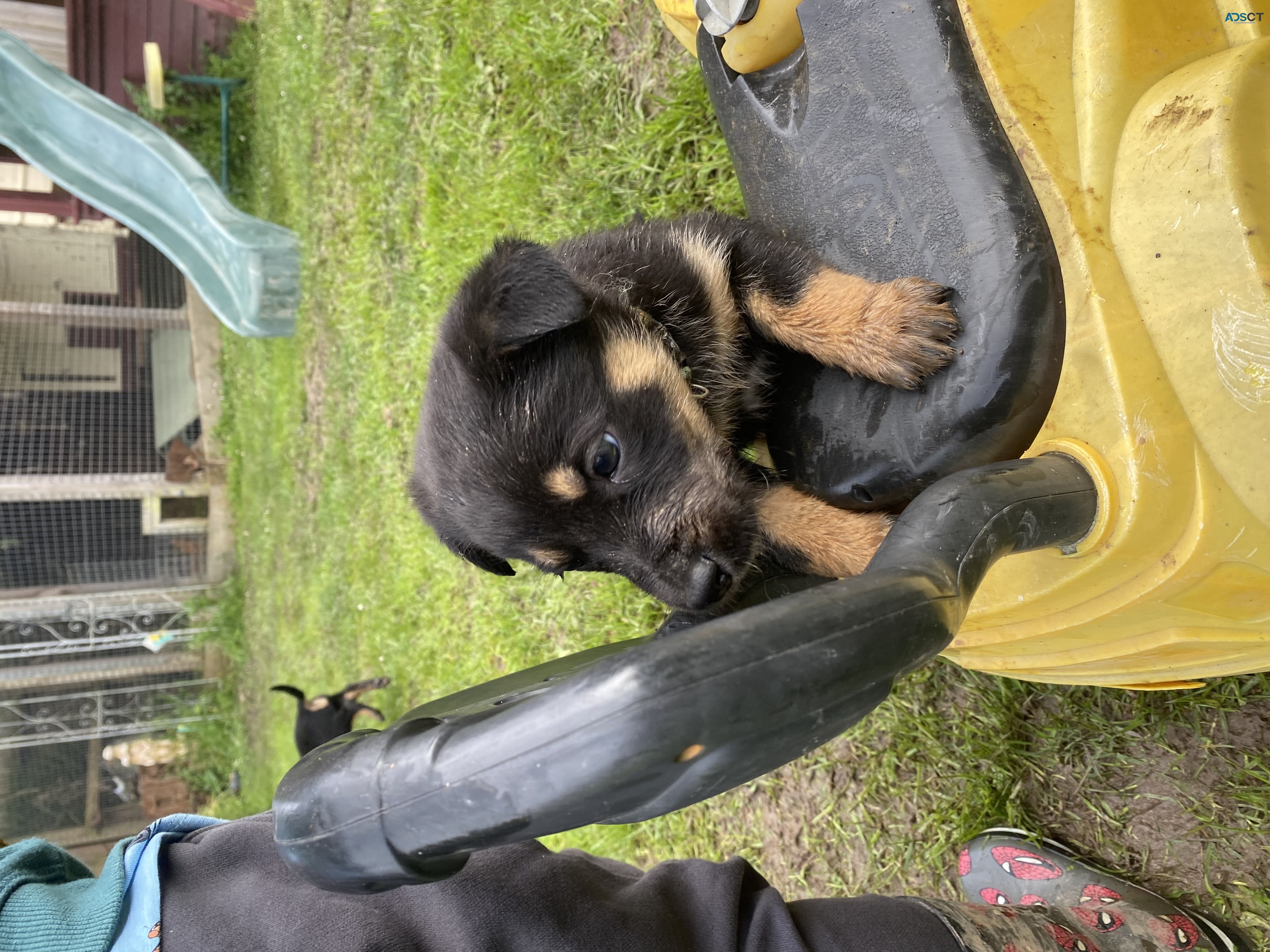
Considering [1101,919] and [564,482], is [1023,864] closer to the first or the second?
[1101,919]

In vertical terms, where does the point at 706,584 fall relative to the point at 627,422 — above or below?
below

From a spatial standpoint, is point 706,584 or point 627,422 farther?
point 627,422

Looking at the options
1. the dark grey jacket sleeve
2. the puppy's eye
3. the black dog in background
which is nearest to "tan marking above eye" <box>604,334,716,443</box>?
the puppy's eye

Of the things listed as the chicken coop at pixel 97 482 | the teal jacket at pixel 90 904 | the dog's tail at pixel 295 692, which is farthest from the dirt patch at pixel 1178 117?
the chicken coop at pixel 97 482

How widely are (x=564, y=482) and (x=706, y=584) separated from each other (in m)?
0.41

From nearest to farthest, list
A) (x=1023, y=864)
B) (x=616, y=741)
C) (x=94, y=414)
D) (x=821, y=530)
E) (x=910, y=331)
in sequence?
(x=616, y=741), (x=910, y=331), (x=821, y=530), (x=1023, y=864), (x=94, y=414)

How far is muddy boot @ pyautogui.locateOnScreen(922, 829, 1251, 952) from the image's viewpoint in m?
2.13

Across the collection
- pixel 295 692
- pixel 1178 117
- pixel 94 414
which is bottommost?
pixel 295 692

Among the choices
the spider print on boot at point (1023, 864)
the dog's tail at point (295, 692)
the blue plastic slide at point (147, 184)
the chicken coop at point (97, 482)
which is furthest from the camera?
the chicken coop at point (97, 482)

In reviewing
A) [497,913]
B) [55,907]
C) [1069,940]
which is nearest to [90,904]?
[55,907]

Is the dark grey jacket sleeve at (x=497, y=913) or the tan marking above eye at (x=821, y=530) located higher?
→ the tan marking above eye at (x=821, y=530)

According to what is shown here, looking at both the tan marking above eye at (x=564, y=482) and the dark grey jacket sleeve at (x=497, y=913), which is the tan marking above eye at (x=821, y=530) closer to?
the tan marking above eye at (x=564, y=482)

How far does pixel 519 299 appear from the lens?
6.21 ft

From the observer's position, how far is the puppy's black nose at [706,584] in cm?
197
